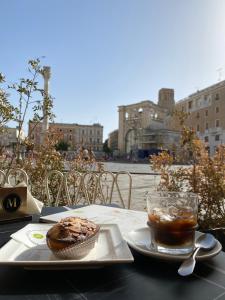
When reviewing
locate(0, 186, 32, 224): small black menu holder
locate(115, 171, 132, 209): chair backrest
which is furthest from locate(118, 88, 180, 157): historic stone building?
locate(0, 186, 32, 224): small black menu holder

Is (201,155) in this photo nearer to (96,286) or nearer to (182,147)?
(182,147)

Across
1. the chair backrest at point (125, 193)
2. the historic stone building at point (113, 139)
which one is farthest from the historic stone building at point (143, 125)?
the chair backrest at point (125, 193)

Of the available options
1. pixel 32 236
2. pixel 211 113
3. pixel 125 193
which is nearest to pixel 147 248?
pixel 32 236

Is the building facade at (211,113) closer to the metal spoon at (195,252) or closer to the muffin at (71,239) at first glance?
the metal spoon at (195,252)

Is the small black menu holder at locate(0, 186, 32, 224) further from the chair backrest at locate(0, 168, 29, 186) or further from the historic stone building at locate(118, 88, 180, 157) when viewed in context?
the historic stone building at locate(118, 88, 180, 157)

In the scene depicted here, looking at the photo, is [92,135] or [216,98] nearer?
[216,98]

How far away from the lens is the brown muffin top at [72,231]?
0.92m

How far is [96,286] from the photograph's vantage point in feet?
2.61

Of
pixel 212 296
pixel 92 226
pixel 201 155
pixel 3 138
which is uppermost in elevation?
pixel 3 138

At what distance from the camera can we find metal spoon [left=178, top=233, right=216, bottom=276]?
2.79 ft

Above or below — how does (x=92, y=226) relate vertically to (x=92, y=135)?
below

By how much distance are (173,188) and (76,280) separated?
2.50 meters

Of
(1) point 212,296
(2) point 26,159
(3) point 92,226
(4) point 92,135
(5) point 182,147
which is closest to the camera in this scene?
(1) point 212,296

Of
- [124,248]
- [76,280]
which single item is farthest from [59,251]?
[124,248]
